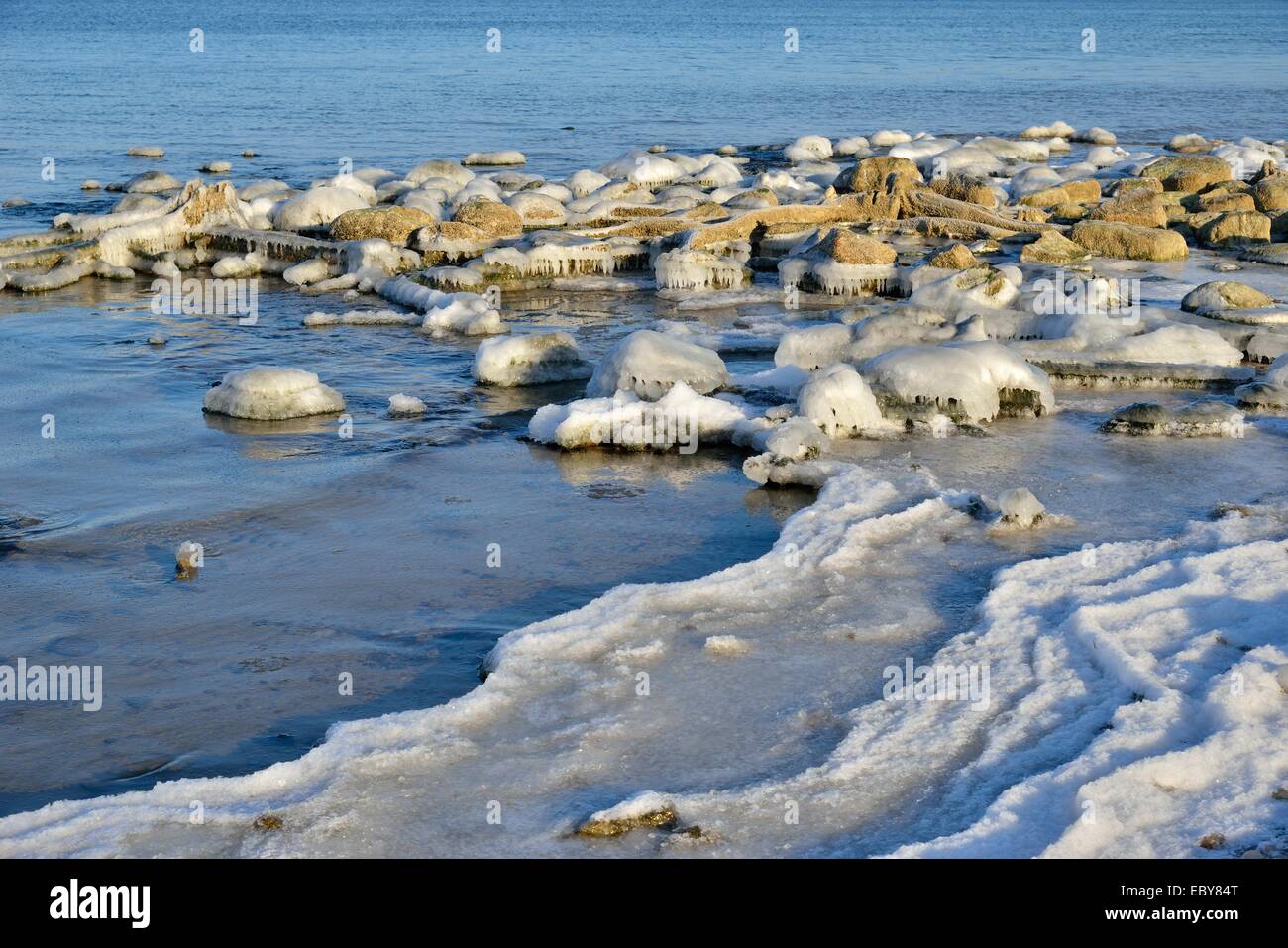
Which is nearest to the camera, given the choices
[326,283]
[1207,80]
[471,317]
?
[471,317]

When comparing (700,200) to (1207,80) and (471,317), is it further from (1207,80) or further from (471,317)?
(1207,80)

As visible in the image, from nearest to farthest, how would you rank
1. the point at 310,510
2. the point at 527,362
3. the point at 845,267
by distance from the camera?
the point at 310,510, the point at 527,362, the point at 845,267

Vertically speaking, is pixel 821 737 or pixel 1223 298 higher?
pixel 1223 298

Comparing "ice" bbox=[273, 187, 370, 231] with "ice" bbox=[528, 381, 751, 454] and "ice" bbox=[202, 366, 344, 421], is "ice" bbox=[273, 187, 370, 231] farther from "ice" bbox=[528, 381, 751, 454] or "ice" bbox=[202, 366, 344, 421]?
"ice" bbox=[528, 381, 751, 454]

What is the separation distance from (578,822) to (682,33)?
8627 centimetres

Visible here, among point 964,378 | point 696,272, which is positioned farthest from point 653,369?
point 696,272

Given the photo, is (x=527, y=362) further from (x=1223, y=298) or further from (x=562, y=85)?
(x=562, y=85)

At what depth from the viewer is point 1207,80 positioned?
5278 cm

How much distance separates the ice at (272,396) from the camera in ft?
38.7

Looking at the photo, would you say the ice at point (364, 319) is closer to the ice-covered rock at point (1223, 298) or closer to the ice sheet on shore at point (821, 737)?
the ice-covered rock at point (1223, 298)

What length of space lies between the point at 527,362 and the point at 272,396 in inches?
84.3

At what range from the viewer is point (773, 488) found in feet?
Answer: 32.8
